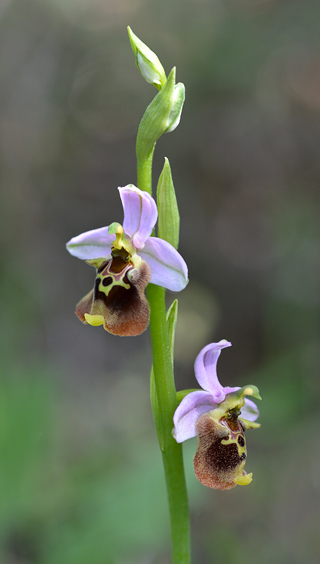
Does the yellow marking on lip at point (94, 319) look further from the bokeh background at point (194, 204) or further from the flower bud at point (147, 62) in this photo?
the bokeh background at point (194, 204)

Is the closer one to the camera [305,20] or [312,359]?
[312,359]

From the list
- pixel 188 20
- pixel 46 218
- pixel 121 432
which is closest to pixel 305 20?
pixel 188 20

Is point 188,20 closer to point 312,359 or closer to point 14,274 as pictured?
point 14,274

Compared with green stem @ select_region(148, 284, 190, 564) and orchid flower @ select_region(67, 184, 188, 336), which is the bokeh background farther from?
orchid flower @ select_region(67, 184, 188, 336)

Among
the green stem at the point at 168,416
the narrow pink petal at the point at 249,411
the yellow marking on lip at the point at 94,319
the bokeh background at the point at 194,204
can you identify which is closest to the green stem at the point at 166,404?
the green stem at the point at 168,416

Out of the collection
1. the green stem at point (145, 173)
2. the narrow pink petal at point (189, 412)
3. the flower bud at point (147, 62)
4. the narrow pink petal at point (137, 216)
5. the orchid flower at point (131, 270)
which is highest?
the flower bud at point (147, 62)

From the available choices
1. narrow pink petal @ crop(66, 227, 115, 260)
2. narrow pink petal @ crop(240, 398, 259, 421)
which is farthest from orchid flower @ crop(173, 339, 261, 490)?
narrow pink petal @ crop(66, 227, 115, 260)
